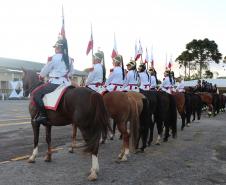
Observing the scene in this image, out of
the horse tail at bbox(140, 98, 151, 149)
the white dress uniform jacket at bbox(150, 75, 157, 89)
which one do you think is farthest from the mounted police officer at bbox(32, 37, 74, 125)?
the white dress uniform jacket at bbox(150, 75, 157, 89)

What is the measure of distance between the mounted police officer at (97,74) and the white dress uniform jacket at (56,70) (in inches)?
54.6

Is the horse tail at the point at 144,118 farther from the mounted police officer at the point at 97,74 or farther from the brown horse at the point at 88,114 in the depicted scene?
the brown horse at the point at 88,114

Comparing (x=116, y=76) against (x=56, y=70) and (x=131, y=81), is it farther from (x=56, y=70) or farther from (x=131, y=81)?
(x=56, y=70)

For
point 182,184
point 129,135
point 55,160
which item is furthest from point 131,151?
point 182,184

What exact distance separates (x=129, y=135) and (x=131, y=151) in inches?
16.7

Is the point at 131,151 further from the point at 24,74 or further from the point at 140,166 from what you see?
the point at 24,74

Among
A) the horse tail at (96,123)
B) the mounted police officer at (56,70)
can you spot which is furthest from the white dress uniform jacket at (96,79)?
the horse tail at (96,123)

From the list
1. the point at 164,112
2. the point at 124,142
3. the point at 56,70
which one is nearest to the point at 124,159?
the point at 124,142

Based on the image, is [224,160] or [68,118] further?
[224,160]

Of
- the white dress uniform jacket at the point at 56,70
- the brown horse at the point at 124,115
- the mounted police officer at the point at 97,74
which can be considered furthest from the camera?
the mounted police officer at the point at 97,74

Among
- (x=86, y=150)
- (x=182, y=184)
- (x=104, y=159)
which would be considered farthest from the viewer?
(x=104, y=159)

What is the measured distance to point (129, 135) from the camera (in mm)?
8781

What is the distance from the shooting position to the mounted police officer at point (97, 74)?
371 inches

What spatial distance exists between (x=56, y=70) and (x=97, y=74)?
167cm
